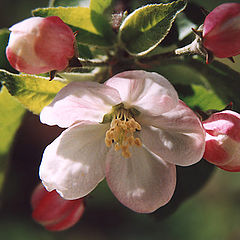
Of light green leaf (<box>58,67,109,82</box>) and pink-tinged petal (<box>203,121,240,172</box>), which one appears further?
light green leaf (<box>58,67,109,82</box>)

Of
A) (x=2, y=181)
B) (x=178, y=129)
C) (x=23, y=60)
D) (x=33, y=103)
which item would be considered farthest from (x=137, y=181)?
(x=2, y=181)

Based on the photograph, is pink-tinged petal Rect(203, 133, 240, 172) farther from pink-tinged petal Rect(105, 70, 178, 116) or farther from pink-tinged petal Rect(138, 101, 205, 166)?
pink-tinged petal Rect(105, 70, 178, 116)

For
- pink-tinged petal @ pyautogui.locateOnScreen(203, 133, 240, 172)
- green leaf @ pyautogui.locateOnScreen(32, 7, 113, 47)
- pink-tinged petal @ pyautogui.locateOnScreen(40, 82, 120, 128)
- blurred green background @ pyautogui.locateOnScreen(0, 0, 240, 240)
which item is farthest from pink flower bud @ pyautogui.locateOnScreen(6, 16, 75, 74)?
blurred green background @ pyautogui.locateOnScreen(0, 0, 240, 240)

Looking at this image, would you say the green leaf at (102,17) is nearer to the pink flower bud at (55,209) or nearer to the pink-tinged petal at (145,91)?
the pink-tinged petal at (145,91)

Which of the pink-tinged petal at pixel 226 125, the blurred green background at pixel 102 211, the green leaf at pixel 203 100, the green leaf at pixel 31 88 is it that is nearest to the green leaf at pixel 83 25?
the green leaf at pixel 31 88

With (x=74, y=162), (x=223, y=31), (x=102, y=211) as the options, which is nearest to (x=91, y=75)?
(x=74, y=162)

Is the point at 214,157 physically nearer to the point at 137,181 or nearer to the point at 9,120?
the point at 137,181

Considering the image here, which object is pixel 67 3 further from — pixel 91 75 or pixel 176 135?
pixel 176 135
